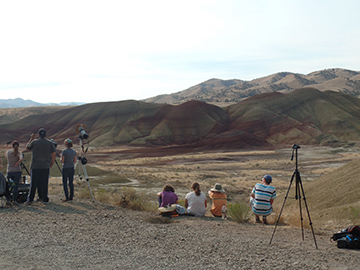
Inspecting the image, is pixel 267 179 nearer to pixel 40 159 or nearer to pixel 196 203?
pixel 196 203

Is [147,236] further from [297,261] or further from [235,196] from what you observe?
[235,196]

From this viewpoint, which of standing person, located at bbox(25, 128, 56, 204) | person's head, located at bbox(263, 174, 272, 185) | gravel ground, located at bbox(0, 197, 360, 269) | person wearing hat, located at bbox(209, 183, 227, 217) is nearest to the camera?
gravel ground, located at bbox(0, 197, 360, 269)

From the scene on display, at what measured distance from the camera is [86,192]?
41.4ft

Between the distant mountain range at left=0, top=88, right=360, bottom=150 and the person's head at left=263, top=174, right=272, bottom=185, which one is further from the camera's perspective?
the distant mountain range at left=0, top=88, right=360, bottom=150

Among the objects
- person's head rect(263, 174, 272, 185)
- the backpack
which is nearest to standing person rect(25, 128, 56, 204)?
person's head rect(263, 174, 272, 185)

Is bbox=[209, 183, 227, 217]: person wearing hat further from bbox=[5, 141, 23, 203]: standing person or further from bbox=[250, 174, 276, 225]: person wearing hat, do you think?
bbox=[5, 141, 23, 203]: standing person

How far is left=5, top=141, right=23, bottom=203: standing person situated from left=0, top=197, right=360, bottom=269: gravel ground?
47.1 inches

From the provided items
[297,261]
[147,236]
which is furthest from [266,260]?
[147,236]

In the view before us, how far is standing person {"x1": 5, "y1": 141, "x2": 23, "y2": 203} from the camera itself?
10.2m

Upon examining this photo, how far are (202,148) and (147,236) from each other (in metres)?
68.3

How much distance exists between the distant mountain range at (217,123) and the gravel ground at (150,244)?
67219 mm

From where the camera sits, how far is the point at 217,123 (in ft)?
317

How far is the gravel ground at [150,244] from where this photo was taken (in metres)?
5.51

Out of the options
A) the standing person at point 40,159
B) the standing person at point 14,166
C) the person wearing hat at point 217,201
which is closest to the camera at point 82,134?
the standing person at point 40,159
